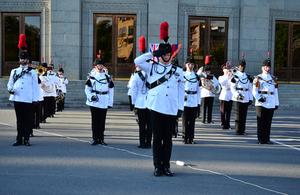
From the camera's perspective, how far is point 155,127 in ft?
20.0

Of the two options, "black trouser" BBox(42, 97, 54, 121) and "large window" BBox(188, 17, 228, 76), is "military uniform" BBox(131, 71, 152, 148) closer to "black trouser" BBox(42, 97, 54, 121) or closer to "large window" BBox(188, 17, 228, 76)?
"black trouser" BBox(42, 97, 54, 121)

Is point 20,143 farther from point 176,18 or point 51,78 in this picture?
point 176,18

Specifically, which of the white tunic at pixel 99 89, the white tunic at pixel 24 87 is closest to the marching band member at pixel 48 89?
the white tunic at pixel 24 87

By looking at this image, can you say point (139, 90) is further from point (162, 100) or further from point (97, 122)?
point (162, 100)

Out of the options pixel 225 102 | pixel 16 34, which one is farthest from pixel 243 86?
pixel 16 34

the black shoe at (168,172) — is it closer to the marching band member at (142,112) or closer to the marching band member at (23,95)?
the marching band member at (142,112)

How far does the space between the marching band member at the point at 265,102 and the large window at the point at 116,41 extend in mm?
15787

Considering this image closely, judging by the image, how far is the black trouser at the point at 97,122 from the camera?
8758 millimetres

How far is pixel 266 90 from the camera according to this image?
31.4ft

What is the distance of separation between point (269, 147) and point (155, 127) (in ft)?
14.4

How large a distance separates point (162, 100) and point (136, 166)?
1509mm

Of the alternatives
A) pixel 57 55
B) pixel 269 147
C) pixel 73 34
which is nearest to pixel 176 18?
pixel 73 34

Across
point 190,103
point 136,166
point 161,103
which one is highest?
point 161,103

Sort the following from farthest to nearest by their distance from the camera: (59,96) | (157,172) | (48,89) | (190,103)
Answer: (59,96) → (48,89) → (190,103) → (157,172)
